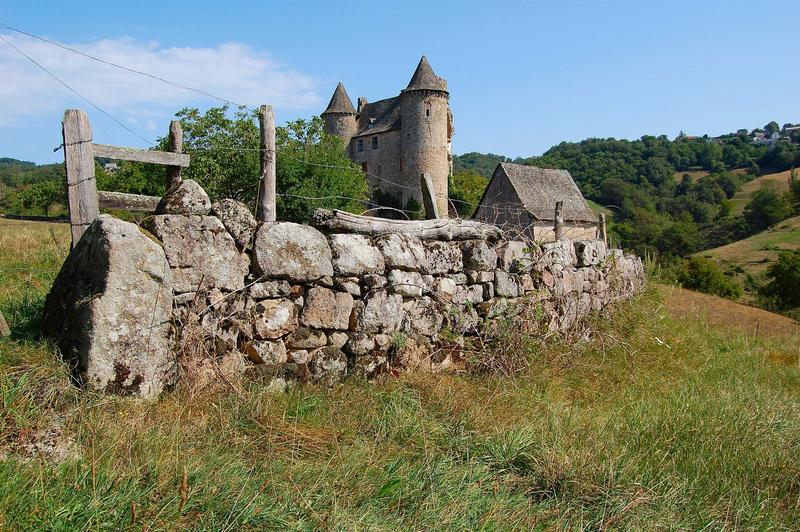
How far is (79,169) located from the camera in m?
5.12

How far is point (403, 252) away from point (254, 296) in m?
1.60

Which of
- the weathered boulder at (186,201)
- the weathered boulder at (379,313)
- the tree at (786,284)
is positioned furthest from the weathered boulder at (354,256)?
the tree at (786,284)

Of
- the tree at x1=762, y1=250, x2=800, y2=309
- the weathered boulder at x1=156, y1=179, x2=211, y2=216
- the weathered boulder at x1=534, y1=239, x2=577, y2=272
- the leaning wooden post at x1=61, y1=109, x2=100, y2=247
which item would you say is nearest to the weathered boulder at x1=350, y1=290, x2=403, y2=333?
the weathered boulder at x1=156, y1=179, x2=211, y2=216

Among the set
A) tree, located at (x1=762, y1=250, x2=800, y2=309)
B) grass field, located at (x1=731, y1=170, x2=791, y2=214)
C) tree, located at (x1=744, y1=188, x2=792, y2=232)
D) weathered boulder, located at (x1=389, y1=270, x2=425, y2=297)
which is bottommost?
tree, located at (x1=762, y1=250, x2=800, y2=309)

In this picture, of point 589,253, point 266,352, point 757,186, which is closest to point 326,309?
point 266,352

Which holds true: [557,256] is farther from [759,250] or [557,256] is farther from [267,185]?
[759,250]

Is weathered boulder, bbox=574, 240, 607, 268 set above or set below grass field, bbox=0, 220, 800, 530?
above

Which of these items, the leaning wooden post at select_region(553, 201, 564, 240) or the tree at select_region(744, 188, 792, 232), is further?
the tree at select_region(744, 188, 792, 232)

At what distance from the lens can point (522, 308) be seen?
651 centimetres

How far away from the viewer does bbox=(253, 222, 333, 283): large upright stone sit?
4770mm

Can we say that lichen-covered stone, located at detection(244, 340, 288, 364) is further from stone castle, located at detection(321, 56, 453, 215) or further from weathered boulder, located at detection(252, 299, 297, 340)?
stone castle, located at detection(321, 56, 453, 215)

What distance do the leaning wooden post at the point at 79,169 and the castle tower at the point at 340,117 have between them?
54.1 meters

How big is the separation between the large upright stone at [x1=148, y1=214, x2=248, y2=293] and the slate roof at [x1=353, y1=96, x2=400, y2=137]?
168 ft

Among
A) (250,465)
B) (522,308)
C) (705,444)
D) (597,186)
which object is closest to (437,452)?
(250,465)
